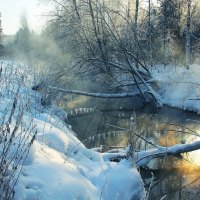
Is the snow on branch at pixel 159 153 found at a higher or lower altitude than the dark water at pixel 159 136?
higher

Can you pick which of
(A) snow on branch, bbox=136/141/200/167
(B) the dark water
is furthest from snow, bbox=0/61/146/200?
(A) snow on branch, bbox=136/141/200/167

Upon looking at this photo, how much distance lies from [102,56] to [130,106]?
8.80 feet

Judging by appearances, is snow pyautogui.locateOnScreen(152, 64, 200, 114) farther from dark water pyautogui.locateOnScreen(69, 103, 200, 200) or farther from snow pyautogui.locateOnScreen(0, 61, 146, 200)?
snow pyautogui.locateOnScreen(0, 61, 146, 200)

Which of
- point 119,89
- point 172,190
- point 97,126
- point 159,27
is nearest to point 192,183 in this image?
point 172,190

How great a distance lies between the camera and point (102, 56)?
17.9 metres

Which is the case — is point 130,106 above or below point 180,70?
below

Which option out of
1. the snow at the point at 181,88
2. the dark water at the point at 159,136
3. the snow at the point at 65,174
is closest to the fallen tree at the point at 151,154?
the dark water at the point at 159,136

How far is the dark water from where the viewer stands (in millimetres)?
7137

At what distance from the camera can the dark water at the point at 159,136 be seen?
7.14 metres

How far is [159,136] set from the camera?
11.1 meters

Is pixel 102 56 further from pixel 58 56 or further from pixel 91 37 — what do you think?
pixel 58 56

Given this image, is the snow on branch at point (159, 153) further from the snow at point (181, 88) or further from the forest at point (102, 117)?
the snow at point (181, 88)

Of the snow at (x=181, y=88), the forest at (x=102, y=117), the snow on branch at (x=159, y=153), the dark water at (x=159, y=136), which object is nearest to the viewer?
the forest at (x=102, y=117)

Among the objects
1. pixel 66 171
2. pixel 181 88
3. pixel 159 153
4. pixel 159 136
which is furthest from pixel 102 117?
pixel 66 171
